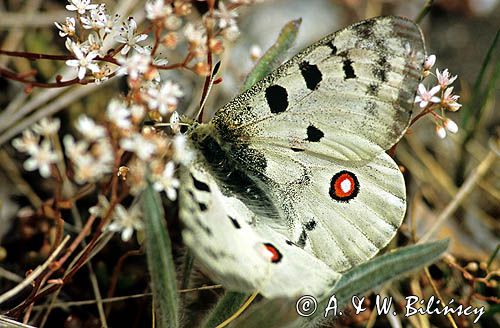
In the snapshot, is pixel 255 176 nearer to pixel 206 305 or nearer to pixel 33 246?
pixel 206 305

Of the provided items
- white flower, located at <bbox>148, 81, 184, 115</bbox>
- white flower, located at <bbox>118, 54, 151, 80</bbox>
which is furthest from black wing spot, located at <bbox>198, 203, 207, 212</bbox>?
white flower, located at <bbox>118, 54, 151, 80</bbox>

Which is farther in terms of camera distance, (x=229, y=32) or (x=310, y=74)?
(x=310, y=74)

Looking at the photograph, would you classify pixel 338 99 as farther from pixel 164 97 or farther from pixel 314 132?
→ pixel 164 97

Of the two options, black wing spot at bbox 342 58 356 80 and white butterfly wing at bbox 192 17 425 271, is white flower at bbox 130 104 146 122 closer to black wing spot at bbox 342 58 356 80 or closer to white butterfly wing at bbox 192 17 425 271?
white butterfly wing at bbox 192 17 425 271

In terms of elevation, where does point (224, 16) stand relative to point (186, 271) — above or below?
above

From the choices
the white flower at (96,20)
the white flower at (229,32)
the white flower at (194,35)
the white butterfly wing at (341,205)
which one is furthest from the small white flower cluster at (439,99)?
the white flower at (96,20)

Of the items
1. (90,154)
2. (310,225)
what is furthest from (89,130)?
(310,225)
